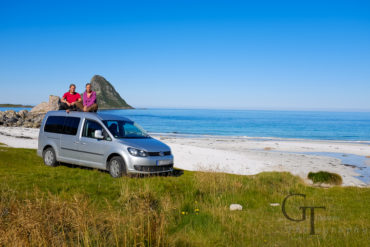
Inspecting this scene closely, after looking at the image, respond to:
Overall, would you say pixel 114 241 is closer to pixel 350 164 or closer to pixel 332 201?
pixel 332 201

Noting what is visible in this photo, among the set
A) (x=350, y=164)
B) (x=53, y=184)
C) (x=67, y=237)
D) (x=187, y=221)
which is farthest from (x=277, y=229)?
(x=350, y=164)

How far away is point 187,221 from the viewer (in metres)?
7.13

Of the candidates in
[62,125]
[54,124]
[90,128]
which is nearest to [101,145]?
[90,128]

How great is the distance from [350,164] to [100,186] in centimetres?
2178

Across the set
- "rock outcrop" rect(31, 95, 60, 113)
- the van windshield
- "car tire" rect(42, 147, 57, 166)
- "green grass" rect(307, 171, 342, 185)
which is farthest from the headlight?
"rock outcrop" rect(31, 95, 60, 113)

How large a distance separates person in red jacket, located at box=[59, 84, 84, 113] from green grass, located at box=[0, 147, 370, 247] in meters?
2.61

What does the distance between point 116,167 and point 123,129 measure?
5.56 feet

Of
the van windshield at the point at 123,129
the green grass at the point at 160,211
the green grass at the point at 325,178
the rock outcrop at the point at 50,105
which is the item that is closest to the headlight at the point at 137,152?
the green grass at the point at 160,211

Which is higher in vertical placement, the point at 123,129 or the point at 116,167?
the point at 123,129

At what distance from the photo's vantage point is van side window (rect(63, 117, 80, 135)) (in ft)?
39.6

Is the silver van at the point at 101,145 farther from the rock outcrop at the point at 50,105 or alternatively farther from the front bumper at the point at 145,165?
the rock outcrop at the point at 50,105

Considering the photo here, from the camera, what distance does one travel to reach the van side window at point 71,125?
12069 mm

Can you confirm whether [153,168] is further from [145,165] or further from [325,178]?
[325,178]

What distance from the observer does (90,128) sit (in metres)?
11.8
